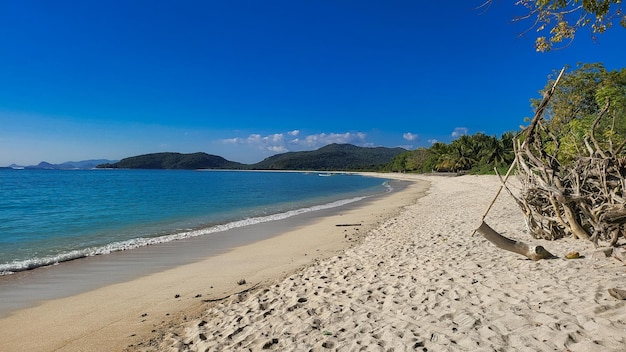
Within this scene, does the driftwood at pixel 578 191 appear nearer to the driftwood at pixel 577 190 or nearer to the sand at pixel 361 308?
the driftwood at pixel 577 190

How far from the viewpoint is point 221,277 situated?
26.1 feet

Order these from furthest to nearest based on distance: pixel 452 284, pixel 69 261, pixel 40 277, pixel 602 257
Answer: pixel 69 261 < pixel 40 277 < pixel 602 257 < pixel 452 284

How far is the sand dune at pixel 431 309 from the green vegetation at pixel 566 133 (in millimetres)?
2659

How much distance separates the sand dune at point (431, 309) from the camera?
12.5ft

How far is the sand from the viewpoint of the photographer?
394cm

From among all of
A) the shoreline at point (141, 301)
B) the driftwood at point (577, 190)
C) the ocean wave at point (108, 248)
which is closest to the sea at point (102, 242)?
the ocean wave at point (108, 248)

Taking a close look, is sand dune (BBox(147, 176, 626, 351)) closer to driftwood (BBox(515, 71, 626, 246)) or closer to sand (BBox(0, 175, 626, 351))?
sand (BBox(0, 175, 626, 351))

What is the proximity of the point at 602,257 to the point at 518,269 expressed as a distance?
1.37 metres

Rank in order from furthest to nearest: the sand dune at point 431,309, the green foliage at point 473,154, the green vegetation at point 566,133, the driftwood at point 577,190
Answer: the green foliage at point 473,154 → the green vegetation at point 566,133 → the driftwood at point 577,190 → the sand dune at point 431,309

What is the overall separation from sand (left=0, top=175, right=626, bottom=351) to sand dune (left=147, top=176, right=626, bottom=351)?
15mm

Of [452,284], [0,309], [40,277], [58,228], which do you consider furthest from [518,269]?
[58,228]

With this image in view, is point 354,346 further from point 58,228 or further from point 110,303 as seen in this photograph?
point 58,228

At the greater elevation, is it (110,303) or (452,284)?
(452,284)

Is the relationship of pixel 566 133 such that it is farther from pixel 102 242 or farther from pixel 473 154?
pixel 473 154
